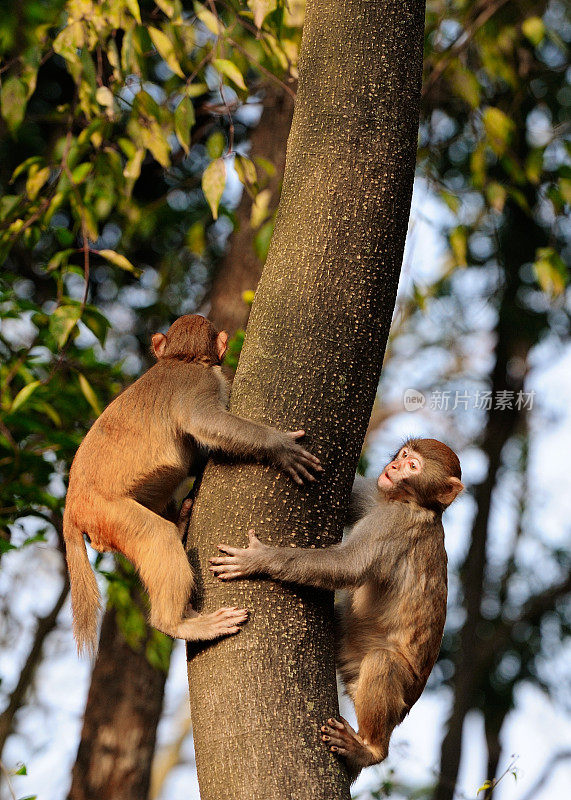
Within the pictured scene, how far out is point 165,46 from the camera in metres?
4.41

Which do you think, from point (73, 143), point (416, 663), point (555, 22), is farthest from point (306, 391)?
point (555, 22)

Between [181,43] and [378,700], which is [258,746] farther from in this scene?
[181,43]

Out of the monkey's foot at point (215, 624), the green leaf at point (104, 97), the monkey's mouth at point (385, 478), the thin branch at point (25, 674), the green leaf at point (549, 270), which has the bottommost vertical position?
the thin branch at point (25, 674)

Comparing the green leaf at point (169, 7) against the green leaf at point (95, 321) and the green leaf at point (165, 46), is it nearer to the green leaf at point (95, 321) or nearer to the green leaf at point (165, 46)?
the green leaf at point (165, 46)

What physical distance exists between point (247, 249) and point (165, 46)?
2.60 m

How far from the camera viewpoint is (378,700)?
369 centimetres

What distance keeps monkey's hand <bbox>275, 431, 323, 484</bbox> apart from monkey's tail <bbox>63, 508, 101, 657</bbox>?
4.26 ft

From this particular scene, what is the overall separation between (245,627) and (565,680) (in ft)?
35.3

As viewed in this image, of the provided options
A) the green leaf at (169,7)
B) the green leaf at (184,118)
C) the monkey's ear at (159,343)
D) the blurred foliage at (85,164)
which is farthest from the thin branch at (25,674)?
the green leaf at (169,7)

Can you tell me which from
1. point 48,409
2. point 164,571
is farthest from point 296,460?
point 48,409

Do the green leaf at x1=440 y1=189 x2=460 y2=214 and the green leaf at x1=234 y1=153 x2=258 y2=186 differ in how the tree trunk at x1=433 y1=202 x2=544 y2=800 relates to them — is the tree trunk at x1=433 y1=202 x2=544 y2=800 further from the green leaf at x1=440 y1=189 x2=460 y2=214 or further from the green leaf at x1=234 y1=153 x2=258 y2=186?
the green leaf at x1=234 y1=153 x2=258 y2=186

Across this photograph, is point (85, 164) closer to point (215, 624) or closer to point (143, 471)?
point (143, 471)

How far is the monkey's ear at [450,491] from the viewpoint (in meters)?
4.31

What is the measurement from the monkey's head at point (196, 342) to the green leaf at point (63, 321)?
0.43m
